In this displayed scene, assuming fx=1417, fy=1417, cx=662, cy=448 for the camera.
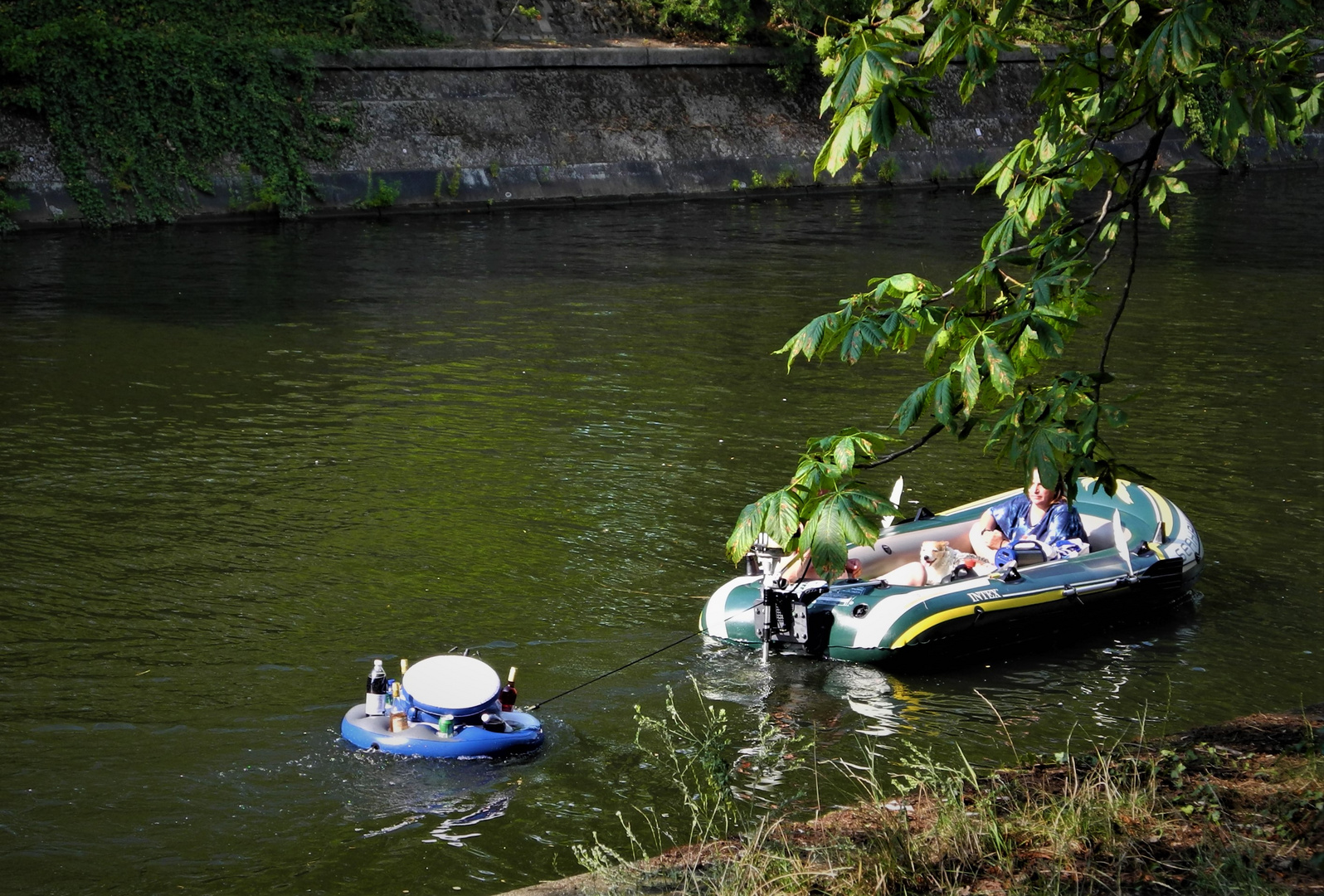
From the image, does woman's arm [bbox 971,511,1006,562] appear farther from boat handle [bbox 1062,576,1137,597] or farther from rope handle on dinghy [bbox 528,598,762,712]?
rope handle on dinghy [bbox 528,598,762,712]

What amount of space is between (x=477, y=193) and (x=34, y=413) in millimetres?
14283

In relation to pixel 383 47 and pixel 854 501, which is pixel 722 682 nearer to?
pixel 854 501

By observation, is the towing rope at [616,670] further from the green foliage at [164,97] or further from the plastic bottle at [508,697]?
the green foliage at [164,97]

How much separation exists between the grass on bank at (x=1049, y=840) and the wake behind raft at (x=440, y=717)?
1.33 m

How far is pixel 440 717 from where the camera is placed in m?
6.84

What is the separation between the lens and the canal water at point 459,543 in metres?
6.52

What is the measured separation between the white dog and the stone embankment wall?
17434mm

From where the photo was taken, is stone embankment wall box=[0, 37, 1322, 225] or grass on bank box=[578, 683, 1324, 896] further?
stone embankment wall box=[0, 37, 1322, 225]

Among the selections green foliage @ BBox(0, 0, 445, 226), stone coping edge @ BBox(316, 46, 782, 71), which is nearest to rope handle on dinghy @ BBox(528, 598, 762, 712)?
green foliage @ BBox(0, 0, 445, 226)

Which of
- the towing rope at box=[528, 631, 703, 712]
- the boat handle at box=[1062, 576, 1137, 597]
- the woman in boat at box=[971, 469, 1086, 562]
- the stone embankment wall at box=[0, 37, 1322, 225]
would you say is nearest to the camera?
the towing rope at box=[528, 631, 703, 712]

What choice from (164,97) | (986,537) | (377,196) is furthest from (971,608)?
(164,97)

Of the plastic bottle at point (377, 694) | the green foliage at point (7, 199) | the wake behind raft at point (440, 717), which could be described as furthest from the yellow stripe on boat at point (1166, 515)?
the green foliage at point (7, 199)

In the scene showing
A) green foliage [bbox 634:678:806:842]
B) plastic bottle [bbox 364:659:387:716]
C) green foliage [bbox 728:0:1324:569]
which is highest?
green foliage [bbox 728:0:1324:569]

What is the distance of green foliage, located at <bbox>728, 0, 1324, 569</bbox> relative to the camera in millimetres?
4273
